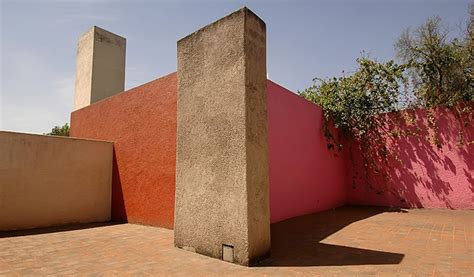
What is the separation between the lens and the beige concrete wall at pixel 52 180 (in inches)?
259

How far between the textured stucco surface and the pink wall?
6.61 m

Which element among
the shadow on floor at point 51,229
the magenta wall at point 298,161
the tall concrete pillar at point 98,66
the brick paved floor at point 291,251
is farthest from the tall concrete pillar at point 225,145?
the tall concrete pillar at point 98,66

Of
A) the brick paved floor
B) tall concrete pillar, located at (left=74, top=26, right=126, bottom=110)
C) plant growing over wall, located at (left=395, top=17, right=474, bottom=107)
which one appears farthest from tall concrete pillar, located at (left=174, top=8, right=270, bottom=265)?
tall concrete pillar, located at (left=74, top=26, right=126, bottom=110)

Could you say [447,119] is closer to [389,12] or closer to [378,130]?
[378,130]

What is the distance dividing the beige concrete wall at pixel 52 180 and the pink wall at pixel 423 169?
26.4ft

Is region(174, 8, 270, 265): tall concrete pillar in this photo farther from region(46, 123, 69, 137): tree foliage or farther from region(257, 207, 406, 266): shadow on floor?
region(46, 123, 69, 137): tree foliage

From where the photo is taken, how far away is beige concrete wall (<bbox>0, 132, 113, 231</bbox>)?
21.6 ft

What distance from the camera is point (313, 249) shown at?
4.52 metres

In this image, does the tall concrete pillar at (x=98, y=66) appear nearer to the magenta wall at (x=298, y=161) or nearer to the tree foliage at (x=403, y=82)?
the magenta wall at (x=298, y=161)

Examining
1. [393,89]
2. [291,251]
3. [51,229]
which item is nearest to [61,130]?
[51,229]

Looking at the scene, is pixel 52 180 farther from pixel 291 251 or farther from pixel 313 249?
pixel 313 249

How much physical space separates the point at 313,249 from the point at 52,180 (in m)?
6.26

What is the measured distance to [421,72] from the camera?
963cm

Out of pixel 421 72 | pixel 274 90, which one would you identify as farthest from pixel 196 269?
pixel 421 72
